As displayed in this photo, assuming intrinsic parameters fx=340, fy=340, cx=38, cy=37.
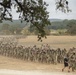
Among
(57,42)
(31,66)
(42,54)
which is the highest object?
(42,54)

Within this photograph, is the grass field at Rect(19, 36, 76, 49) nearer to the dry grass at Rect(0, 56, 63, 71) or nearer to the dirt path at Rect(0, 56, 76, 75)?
the dry grass at Rect(0, 56, 63, 71)

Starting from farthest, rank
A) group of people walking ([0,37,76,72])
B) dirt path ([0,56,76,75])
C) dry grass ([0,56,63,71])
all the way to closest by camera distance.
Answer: group of people walking ([0,37,76,72]), dry grass ([0,56,63,71]), dirt path ([0,56,76,75])

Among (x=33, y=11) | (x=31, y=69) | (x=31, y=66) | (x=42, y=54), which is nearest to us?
(x=33, y=11)

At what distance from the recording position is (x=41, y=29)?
39.1 feet

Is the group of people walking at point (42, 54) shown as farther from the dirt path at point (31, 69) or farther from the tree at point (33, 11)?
the tree at point (33, 11)

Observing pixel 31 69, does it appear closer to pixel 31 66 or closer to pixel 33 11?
pixel 31 66

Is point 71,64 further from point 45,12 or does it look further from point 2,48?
point 2,48

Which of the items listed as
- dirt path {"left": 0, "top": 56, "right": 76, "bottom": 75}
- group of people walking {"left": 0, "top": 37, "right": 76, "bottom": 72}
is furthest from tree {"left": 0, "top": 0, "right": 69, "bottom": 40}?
group of people walking {"left": 0, "top": 37, "right": 76, "bottom": 72}

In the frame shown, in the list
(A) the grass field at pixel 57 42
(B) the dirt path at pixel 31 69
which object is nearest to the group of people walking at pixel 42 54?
(B) the dirt path at pixel 31 69

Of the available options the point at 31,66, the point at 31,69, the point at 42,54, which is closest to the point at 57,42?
the point at 42,54

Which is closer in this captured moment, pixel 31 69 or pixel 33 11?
pixel 33 11

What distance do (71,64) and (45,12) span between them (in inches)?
562

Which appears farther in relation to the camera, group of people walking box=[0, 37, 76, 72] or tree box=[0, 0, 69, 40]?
group of people walking box=[0, 37, 76, 72]

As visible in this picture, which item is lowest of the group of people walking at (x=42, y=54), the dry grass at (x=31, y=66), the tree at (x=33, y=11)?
the dry grass at (x=31, y=66)
